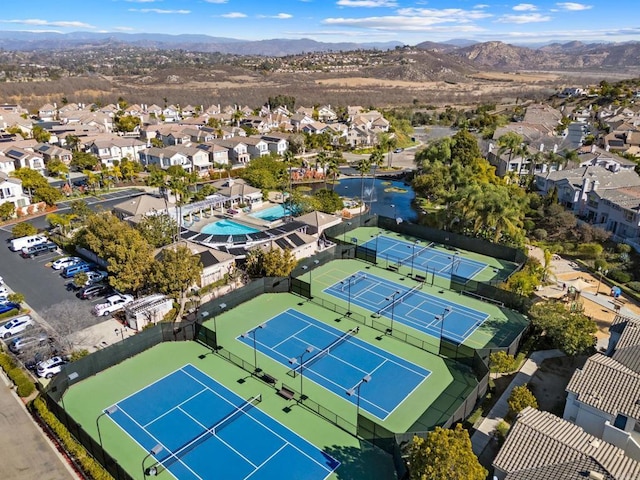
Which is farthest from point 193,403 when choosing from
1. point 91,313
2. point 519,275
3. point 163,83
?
point 163,83

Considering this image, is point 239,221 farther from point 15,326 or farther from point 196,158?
point 196,158

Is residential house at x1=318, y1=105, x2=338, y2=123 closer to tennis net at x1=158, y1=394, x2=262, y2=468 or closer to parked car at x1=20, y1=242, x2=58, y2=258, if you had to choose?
parked car at x1=20, y1=242, x2=58, y2=258

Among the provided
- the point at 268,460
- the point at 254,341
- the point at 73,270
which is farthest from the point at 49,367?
the point at 268,460

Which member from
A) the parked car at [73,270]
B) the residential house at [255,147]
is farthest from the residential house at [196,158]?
the parked car at [73,270]

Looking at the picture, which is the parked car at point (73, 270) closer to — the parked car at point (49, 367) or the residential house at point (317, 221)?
the parked car at point (49, 367)

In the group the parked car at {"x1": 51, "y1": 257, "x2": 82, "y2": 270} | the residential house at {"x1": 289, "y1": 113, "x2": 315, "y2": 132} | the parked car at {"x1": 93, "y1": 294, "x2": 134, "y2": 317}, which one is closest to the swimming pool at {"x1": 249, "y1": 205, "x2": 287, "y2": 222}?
the parked car at {"x1": 51, "y1": 257, "x2": 82, "y2": 270}

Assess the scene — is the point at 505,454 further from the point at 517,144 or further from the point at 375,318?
the point at 517,144

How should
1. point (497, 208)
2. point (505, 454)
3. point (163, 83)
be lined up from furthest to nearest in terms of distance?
1. point (163, 83)
2. point (497, 208)
3. point (505, 454)
